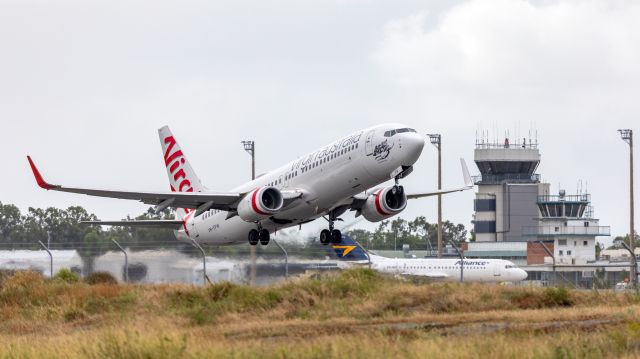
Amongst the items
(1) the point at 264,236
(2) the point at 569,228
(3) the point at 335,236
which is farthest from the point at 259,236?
(2) the point at 569,228

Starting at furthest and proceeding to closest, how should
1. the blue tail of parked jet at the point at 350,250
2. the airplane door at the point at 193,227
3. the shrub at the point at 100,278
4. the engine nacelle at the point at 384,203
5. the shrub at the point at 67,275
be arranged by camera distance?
the blue tail of parked jet at the point at 350,250, the airplane door at the point at 193,227, the engine nacelle at the point at 384,203, the shrub at the point at 67,275, the shrub at the point at 100,278

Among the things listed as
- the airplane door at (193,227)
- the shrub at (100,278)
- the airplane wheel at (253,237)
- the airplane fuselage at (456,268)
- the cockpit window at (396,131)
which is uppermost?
the cockpit window at (396,131)

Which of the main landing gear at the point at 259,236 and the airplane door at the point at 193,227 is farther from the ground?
the airplane door at the point at 193,227

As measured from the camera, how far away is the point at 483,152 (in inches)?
5704

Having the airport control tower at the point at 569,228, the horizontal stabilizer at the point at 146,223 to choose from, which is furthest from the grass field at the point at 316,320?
the airport control tower at the point at 569,228

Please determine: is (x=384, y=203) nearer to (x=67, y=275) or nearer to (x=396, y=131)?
(x=396, y=131)

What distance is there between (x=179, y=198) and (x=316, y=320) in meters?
20.7

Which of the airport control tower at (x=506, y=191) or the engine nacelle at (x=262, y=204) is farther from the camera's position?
the airport control tower at (x=506, y=191)

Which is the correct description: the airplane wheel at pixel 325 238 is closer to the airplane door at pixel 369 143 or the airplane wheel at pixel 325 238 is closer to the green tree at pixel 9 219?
the airplane door at pixel 369 143

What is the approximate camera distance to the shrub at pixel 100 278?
44094 millimetres

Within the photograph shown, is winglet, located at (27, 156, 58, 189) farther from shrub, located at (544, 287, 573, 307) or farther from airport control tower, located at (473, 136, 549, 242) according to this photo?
airport control tower, located at (473, 136, 549, 242)

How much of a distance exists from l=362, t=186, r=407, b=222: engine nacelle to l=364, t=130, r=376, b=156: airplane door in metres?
4.63

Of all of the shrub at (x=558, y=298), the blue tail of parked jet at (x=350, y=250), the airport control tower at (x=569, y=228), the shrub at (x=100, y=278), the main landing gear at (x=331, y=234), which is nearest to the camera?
the shrub at (x=558, y=298)

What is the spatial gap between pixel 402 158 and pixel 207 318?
13.2 meters
